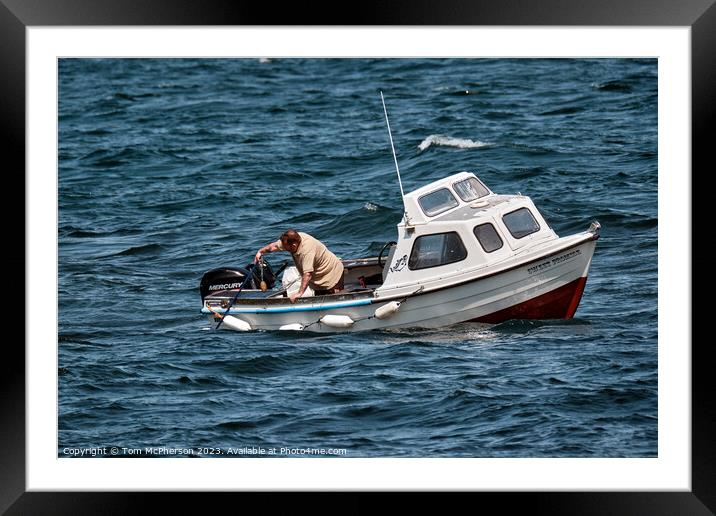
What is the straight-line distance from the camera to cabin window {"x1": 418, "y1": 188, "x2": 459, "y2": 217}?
18656mm

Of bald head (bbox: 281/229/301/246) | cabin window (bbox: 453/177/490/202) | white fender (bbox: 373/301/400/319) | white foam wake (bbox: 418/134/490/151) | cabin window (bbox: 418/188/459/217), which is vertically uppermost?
white foam wake (bbox: 418/134/490/151)

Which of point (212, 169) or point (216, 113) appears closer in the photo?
point (212, 169)

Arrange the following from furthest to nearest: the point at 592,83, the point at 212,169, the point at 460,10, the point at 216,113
Answer: 1. the point at 216,113
2. the point at 592,83
3. the point at 212,169
4. the point at 460,10

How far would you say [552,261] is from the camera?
17.9 metres

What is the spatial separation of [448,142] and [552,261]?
11.5 metres

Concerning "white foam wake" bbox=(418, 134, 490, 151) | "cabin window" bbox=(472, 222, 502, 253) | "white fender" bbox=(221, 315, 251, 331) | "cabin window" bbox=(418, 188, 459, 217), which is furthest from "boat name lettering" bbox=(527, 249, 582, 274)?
"white foam wake" bbox=(418, 134, 490, 151)

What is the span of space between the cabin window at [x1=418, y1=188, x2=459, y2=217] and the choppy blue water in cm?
192

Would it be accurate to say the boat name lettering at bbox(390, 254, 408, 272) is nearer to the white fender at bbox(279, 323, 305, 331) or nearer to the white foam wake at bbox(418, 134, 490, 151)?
the white fender at bbox(279, 323, 305, 331)

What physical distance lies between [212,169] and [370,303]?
34.3ft

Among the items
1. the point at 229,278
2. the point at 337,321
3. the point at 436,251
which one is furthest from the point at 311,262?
the point at 436,251
